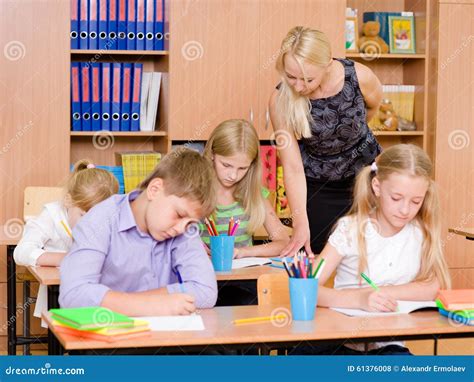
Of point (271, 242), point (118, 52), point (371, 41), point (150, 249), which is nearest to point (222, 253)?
point (271, 242)

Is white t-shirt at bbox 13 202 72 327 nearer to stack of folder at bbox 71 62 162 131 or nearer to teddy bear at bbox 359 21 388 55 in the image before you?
stack of folder at bbox 71 62 162 131

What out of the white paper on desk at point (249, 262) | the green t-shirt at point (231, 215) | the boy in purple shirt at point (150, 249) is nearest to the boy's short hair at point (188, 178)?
the boy in purple shirt at point (150, 249)

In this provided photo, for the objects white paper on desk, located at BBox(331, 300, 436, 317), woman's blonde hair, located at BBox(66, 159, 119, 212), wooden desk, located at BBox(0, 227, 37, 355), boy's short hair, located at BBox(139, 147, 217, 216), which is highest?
boy's short hair, located at BBox(139, 147, 217, 216)

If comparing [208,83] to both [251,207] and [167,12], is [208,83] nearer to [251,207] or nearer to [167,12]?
[167,12]

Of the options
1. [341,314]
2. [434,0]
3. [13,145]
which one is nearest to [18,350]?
[13,145]

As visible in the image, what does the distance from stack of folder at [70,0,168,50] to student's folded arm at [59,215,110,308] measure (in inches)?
98.7

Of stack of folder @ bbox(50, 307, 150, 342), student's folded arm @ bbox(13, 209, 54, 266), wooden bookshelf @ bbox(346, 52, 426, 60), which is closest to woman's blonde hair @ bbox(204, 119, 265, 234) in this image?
student's folded arm @ bbox(13, 209, 54, 266)

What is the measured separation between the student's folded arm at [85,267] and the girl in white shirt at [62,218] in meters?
0.83

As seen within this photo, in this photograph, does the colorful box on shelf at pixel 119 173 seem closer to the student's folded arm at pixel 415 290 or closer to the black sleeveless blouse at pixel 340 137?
the black sleeveless blouse at pixel 340 137

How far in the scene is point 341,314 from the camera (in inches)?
86.4

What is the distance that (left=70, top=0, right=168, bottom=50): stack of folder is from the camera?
4.51m

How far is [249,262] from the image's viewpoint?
10.3ft

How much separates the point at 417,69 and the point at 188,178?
3421 mm

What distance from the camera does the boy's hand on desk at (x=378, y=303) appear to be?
Result: 2236 millimetres
